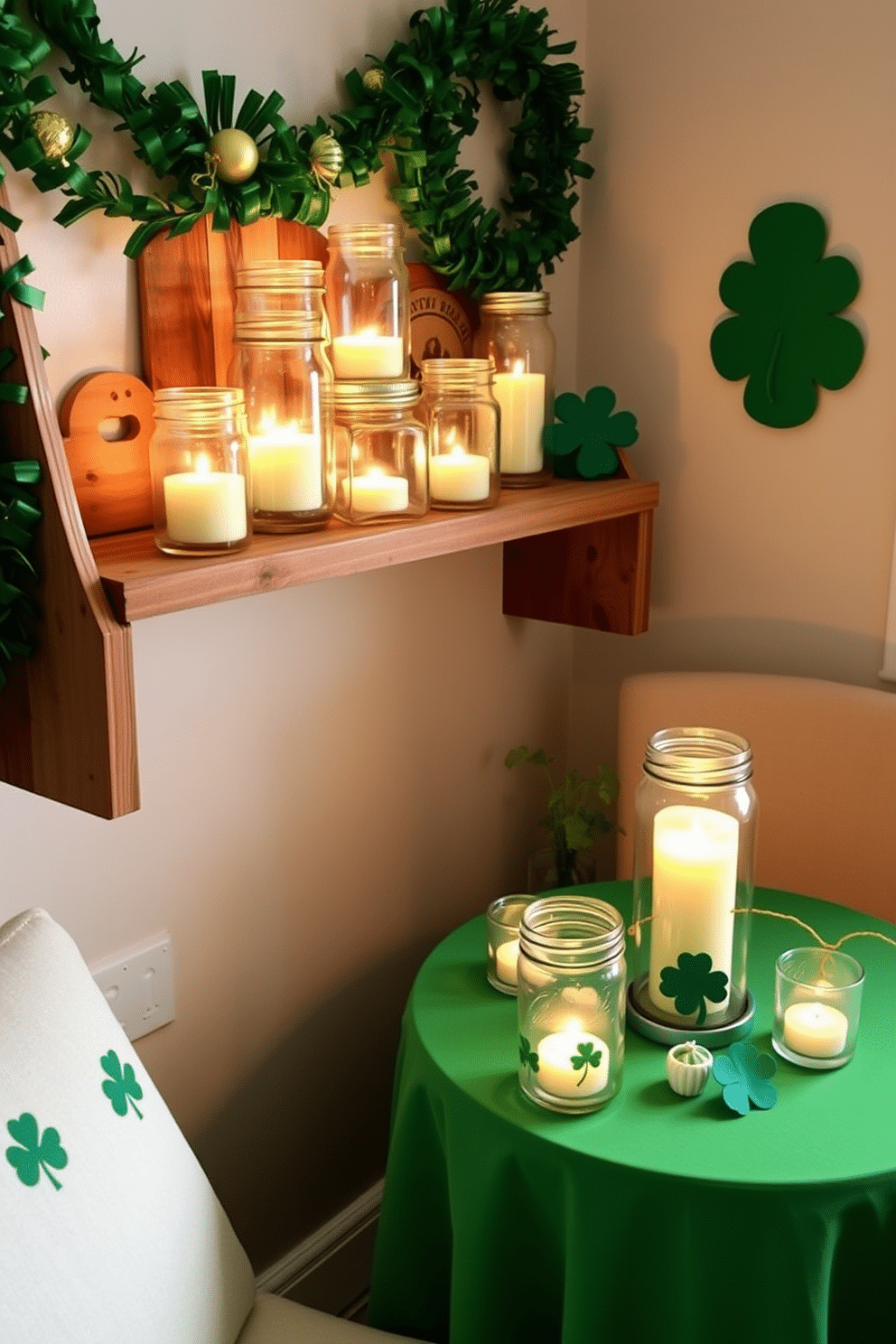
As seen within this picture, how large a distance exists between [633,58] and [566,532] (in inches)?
25.3

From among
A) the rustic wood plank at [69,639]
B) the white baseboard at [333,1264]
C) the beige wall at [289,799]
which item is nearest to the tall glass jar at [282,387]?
the beige wall at [289,799]

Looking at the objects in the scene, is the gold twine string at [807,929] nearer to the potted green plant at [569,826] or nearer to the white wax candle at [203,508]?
the potted green plant at [569,826]

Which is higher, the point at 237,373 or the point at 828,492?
the point at 237,373

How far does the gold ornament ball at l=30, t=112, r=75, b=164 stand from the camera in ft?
3.82

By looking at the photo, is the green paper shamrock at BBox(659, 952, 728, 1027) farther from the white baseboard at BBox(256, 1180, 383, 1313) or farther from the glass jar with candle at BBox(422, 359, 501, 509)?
the white baseboard at BBox(256, 1180, 383, 1313)

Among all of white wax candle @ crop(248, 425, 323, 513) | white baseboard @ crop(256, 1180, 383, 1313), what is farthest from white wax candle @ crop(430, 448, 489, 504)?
white baseboard @ crop(256, 1180, 383, 1313)

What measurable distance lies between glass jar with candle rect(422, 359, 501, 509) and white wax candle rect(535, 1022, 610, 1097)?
23.2 inches

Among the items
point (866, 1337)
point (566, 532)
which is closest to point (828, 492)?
point (566, 532)

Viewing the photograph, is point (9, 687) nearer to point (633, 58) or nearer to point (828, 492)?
point (828, 492)

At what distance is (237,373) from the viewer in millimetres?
1351

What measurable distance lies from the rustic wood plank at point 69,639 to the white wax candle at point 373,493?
1.13 feet

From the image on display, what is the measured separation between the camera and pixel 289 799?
1690 millimetres

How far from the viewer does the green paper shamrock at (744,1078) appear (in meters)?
1.29

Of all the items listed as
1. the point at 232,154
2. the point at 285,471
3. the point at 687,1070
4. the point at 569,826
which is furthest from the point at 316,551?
the point at 569,826
